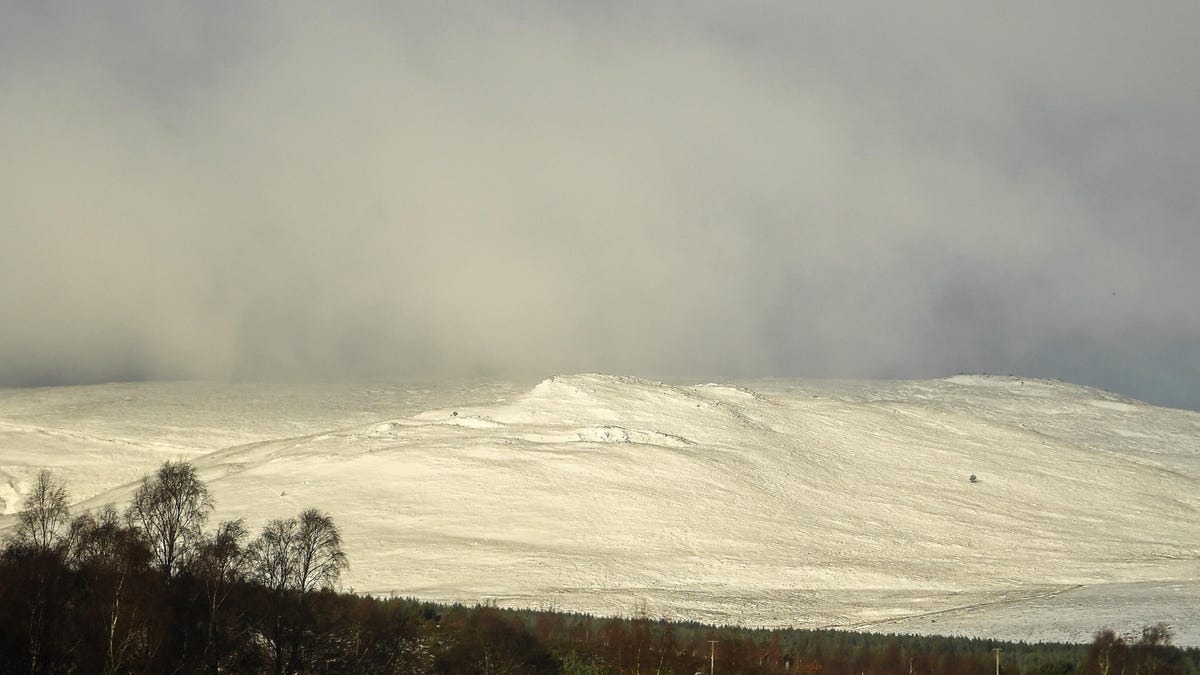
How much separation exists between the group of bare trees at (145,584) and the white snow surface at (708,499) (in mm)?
24476

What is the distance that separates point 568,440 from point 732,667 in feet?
235

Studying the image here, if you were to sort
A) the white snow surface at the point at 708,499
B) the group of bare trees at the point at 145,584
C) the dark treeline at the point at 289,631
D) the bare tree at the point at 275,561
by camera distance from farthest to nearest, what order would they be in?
the white snow surface at the point at 708,499 < the bare tree at the point at 275,561 < the dark treeline at the point at 289,631 < the group of bare trees at the point at 145,584

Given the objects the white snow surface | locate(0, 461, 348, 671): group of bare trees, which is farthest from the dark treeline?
the white snow surface

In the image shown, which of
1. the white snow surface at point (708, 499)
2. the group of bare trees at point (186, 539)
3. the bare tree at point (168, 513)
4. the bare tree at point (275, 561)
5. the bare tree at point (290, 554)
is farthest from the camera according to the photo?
the white snow surface at point (708, 499)

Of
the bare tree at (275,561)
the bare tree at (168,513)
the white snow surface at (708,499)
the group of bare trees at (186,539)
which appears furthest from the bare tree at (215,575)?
the white snow surface at (708,499)

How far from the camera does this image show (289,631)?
150 feet

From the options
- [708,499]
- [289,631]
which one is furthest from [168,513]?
[708,499]

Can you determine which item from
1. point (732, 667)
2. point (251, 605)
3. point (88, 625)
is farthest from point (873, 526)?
point (88, 625)

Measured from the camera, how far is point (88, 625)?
40031 mm

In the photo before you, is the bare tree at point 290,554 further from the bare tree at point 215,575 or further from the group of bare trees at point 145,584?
the bare tree at point 215,575

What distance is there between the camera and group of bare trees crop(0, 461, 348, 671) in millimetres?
39188

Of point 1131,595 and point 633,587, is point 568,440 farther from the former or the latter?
point 1131,595

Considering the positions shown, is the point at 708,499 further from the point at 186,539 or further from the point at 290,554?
the point at 186,539

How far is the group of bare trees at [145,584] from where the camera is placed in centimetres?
3919
